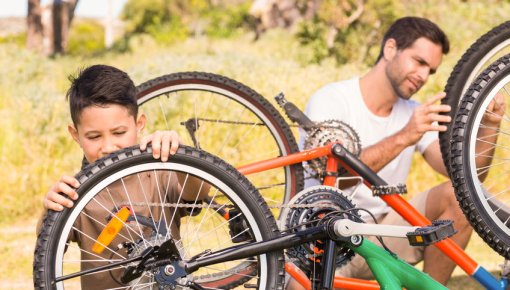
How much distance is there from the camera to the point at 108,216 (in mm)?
2980

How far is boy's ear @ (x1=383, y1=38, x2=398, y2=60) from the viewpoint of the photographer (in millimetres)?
4707

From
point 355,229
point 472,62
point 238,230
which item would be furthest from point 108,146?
point 472,62

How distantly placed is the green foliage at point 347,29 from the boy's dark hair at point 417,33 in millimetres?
8093

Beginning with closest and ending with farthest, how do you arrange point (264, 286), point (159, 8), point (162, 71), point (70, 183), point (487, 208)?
point (70, 183) → point (264, 286) → point (487, 208) → point (162, 71) → point (159, 8)

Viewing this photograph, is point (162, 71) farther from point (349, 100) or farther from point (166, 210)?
point (166, 210)

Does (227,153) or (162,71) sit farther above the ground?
(162,71)

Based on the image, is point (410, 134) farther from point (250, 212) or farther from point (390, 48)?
point (250, 212)

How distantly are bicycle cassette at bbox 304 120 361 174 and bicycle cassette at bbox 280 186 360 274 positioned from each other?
0.34 meters

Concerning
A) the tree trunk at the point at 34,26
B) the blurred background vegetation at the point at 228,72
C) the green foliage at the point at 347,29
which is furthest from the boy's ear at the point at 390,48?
the tree trunk at the point at 34,26

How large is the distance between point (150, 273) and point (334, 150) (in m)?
1.10

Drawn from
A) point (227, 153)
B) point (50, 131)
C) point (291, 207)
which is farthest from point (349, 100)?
point (50, 131)

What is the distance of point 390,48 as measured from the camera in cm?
473

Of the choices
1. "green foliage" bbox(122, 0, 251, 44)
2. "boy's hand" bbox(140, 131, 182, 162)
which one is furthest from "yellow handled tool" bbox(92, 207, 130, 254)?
"green foliage" bbox(122, 0, 251, 44)

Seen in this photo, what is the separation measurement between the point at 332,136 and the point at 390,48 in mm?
1100
